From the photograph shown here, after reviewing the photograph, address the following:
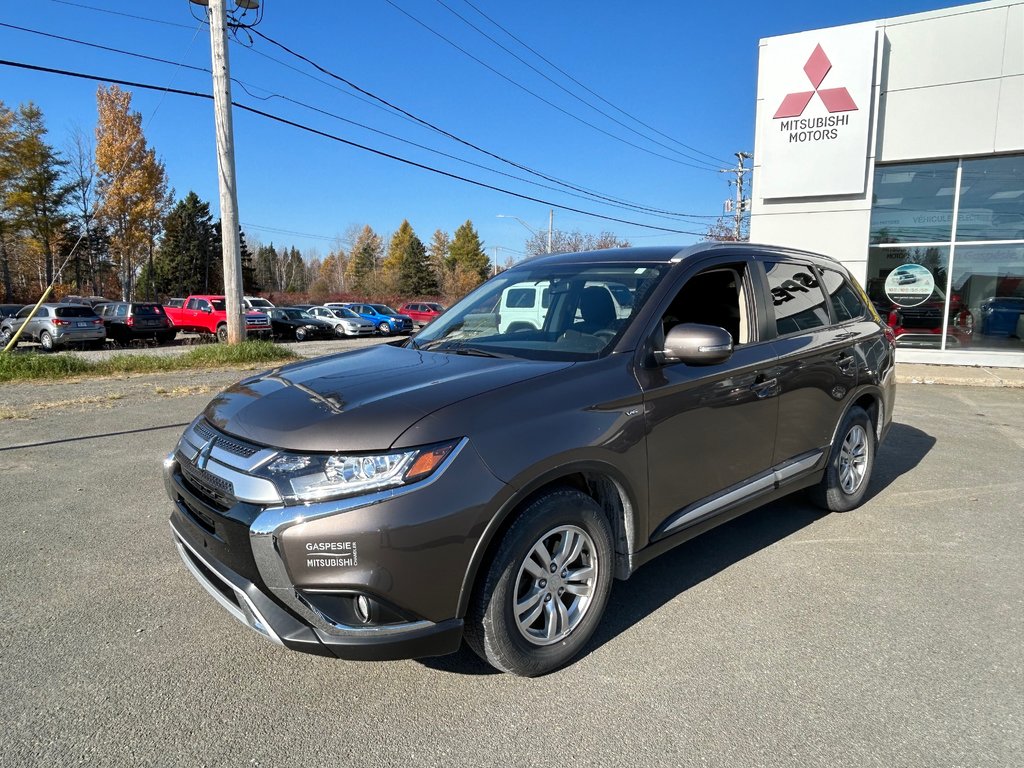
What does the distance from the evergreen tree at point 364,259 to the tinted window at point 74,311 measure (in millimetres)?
55669

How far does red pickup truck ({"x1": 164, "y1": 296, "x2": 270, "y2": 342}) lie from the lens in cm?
2616

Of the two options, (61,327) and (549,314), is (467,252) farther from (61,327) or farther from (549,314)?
(549,314)

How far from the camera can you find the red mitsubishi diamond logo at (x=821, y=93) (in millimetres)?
12781

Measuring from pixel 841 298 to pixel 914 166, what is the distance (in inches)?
422

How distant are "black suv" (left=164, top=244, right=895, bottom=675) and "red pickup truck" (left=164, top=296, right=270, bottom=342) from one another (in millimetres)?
24233

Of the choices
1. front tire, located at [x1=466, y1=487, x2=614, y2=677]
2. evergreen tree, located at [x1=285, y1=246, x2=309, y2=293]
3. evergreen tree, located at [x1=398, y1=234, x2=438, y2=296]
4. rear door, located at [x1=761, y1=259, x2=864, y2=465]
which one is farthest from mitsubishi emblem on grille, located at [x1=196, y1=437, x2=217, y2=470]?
evergreen tree, located at [x1=285, y1=246, x2=309, y2=293]

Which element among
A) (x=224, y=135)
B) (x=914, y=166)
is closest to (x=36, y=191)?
(x=224, y=135)

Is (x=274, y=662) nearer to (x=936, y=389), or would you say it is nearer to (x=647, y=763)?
(x=647, y=763)

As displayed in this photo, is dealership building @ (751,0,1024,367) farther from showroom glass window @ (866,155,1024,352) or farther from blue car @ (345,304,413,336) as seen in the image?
blue car @ (345,304,413,336)

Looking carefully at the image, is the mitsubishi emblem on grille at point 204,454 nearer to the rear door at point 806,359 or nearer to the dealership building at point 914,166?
the rear door at point 806,359

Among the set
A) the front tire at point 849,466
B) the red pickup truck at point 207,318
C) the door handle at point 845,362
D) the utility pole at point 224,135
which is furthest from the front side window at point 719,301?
the red pickup truck at point 207,318

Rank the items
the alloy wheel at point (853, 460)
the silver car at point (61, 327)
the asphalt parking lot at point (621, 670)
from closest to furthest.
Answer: the asphalt parking lot at point (621, 670), the alloy wheel at point (853, 460), the silver car at point (61, 327)

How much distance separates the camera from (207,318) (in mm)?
27188

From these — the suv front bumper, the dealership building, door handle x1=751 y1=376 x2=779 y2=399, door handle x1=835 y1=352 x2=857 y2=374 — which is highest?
the dealership building
